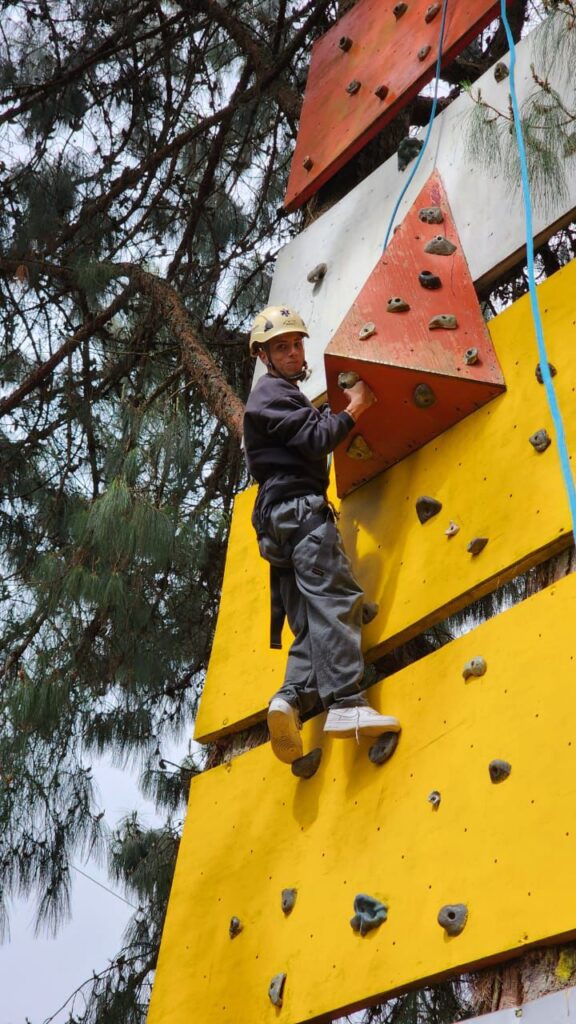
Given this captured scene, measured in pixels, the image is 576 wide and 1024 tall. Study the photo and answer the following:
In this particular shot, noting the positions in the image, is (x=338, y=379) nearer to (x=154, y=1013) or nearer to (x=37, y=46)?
(x=154, y=1013)

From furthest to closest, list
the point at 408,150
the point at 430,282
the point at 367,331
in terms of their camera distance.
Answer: the point at 408,150 → the point at 430,282 → the point at 367,331

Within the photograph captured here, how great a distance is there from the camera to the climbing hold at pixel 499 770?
3049mm

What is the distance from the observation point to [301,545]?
152 inches

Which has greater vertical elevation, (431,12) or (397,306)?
(431,12)

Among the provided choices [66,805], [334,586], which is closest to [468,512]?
[334,586]

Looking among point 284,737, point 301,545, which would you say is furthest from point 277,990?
point 301,545

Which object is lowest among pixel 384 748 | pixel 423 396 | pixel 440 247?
pixel 384 748

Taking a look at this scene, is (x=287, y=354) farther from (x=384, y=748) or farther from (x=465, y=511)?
(x=384, y=748)

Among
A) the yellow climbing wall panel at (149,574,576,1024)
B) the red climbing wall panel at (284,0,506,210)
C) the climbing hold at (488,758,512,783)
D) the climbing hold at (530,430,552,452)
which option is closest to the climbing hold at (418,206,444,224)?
the red climbing wall panel at (284,0,506,210)

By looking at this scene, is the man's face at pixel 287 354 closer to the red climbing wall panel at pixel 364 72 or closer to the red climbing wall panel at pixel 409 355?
the red climbing wall panel at pixel 409 355

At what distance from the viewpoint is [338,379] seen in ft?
13.0

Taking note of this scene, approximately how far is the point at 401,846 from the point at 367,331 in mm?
1378

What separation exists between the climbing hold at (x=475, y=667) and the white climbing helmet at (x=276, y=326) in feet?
4.08

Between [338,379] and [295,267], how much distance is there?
1.38 meters
